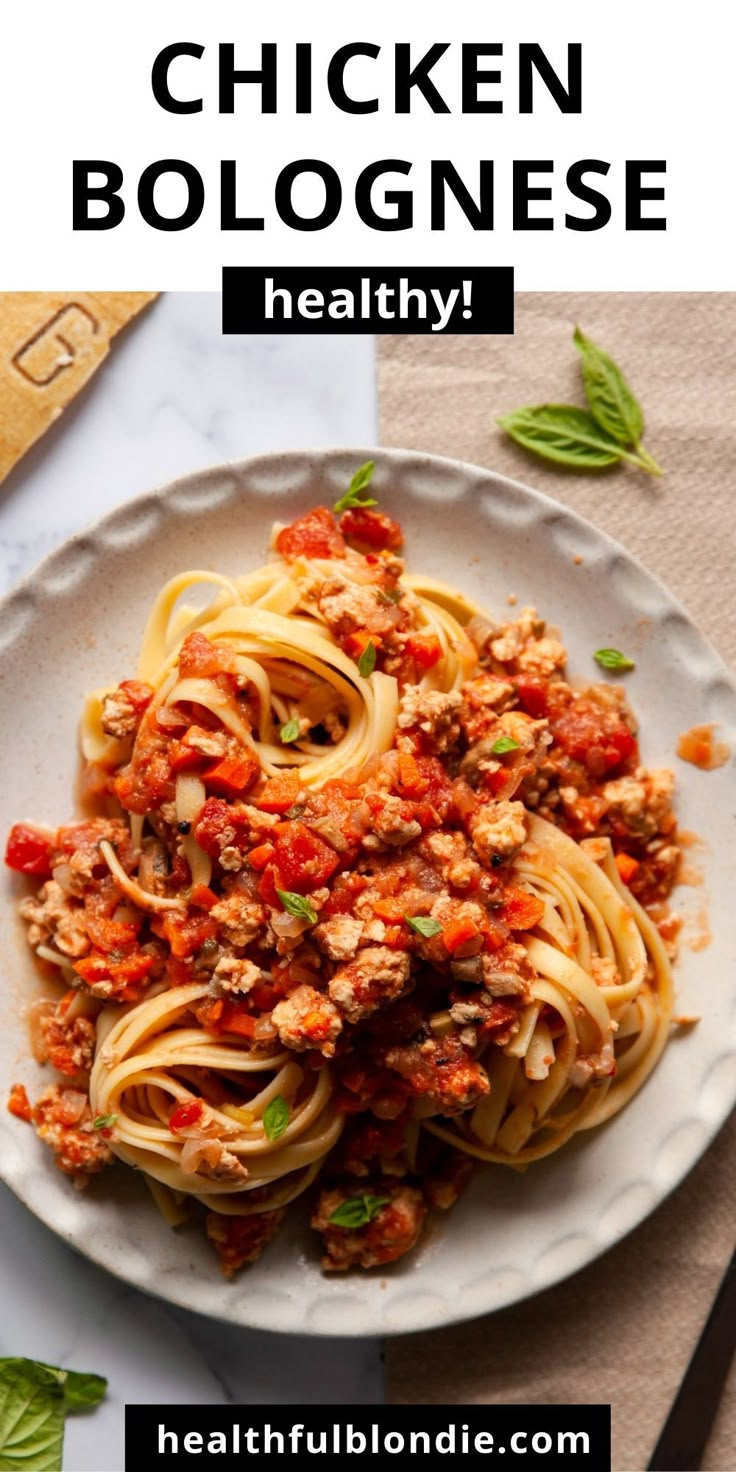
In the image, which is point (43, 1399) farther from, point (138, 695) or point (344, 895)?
point (138, 695)

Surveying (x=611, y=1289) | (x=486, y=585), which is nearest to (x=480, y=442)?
(x=486, y=585)

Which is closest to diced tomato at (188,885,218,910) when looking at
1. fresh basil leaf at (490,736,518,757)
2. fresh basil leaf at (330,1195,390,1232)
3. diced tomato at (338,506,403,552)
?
fresh basil leaf at (490,736,518,757)

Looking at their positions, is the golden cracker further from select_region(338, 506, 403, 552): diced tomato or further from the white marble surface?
select_region(338, 506, 403, 552): diced tomato

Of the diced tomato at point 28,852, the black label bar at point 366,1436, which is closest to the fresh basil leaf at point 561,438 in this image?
the diced tomato at point 28,852

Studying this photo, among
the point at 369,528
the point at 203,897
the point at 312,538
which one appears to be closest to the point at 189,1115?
the point at 203,897

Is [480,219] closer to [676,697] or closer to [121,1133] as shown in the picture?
[676,697]
